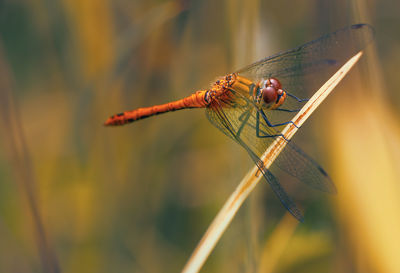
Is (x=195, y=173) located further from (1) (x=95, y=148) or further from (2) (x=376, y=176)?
(2) (x=376, y=176)

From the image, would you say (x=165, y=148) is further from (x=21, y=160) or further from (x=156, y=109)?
(x=21, y=160)

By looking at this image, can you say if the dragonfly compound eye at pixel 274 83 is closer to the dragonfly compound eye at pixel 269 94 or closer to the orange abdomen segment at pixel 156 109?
the dragonfly compound eye at pixel 269 94

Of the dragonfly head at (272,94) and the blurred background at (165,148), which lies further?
the dragonfly head at (272,94)

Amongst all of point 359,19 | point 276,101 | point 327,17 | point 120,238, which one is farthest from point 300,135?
point 120,238

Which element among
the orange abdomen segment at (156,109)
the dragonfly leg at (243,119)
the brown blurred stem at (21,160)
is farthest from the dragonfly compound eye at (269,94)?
the brown blurred stem at (21,160)

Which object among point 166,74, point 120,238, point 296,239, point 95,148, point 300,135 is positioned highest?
point 166,74
